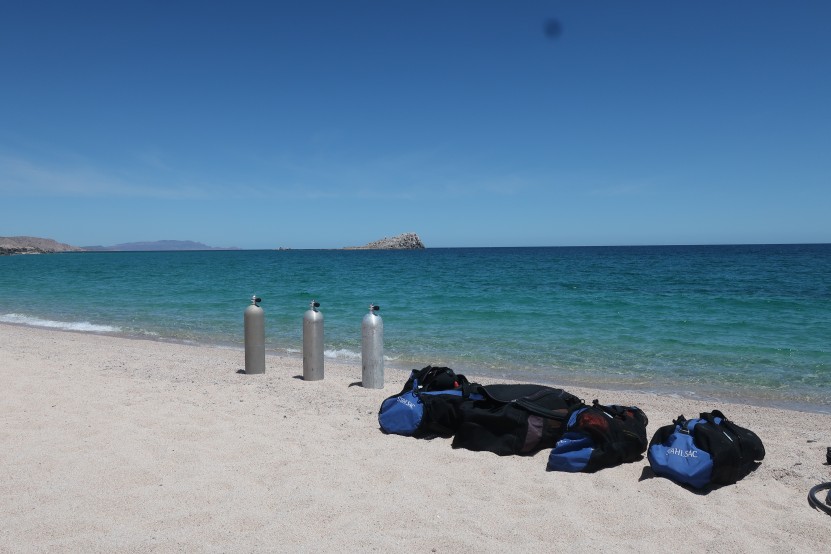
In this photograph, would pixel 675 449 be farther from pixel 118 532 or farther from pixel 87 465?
pixel 87 465

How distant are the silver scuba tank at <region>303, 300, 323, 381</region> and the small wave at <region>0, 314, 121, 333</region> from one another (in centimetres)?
913

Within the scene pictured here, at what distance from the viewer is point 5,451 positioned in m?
4.42

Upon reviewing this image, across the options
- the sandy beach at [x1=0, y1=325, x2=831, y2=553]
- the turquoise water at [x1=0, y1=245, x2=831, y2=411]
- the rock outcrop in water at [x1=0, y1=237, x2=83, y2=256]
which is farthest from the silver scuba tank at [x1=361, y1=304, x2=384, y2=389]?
the rock outcrop in water at [x1=0, y1=237, x2=83, y2=256]

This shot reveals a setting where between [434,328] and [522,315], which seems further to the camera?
[522,315]

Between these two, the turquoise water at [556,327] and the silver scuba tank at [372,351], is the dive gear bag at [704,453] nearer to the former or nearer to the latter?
the silver scuba tank at [372,351]

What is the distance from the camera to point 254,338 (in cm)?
772

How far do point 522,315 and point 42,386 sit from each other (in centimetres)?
1259

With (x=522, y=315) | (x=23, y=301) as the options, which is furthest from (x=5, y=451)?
(x=23, y=301)

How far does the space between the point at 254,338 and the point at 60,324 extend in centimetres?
1105

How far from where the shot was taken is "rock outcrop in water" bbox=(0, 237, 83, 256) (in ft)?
407

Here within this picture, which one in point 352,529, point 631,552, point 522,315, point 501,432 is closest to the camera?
point 631,552

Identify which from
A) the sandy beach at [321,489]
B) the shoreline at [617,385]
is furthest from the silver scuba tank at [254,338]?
the shoreline at [617,385]

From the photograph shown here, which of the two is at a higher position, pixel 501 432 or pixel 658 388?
pixel 501 432

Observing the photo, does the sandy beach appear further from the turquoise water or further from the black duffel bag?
the turquoise water
